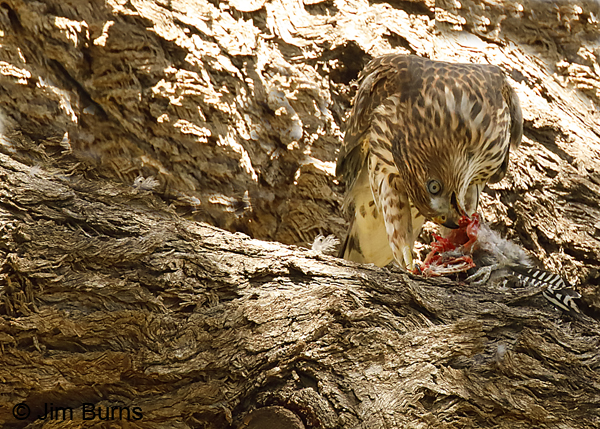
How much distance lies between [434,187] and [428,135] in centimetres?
26

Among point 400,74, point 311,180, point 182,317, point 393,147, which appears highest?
point 400,74

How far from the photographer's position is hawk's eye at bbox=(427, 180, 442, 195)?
119 inches

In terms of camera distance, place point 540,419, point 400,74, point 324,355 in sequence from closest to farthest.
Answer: point 540,419, point 324,355, point 400,74

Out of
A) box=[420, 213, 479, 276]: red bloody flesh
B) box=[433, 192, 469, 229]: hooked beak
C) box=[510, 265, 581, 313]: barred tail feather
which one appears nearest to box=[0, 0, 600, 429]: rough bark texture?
box=[510, 265, 581, 313]: barred tail feather

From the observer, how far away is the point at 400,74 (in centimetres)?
317

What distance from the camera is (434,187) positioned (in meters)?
3.04

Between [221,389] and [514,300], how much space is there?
107cm

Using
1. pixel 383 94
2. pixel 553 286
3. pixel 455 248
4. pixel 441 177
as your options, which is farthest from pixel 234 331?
pixel 383 94

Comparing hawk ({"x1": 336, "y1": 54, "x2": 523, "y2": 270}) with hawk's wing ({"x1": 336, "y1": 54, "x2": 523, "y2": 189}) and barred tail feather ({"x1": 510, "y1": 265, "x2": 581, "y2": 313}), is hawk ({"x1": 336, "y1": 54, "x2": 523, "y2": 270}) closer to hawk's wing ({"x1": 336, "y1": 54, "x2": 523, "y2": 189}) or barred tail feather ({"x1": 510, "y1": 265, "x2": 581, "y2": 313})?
hawk's wing ({"x1": 336, "y1": 54, "x2": 523, "y2": 189})

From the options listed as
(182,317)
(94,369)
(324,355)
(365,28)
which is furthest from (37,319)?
(365,28)

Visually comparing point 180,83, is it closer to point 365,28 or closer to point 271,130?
point 271,130

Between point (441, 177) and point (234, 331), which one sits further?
point (441, 177)

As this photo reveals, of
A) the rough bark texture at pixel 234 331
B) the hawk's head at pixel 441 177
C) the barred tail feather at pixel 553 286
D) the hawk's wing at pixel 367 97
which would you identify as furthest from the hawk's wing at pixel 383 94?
the rough bark texture at pixel 234 331

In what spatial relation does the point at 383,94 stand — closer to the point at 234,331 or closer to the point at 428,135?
the point at 428,135
